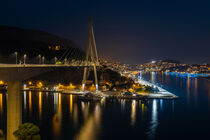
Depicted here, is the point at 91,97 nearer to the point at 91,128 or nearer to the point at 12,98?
the point at 91,128

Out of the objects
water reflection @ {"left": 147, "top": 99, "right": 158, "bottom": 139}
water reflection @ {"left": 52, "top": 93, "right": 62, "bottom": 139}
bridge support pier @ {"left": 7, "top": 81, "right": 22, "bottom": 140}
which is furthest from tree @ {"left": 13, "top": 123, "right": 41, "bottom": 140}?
water reflection @ {"left": 147, "top": 99, "right": 158, "bottom": 139}

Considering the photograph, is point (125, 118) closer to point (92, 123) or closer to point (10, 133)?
point (92, 123)

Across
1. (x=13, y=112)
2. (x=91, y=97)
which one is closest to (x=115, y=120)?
(x=91, y=97)

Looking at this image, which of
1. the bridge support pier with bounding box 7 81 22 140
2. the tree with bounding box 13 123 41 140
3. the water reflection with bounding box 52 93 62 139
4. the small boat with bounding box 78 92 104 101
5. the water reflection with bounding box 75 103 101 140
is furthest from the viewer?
the small boat with bounding box 78 92 104 101

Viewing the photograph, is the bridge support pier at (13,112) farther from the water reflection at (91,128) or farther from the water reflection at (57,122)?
the water reflection at (91,128)

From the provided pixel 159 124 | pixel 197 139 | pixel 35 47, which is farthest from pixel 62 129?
pixel 35 47

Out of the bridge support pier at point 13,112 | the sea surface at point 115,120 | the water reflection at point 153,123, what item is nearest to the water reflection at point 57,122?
the sea surface at point 115,120

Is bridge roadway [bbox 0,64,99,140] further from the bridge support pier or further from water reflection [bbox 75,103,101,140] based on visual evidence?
water reflection [bbox 75,103,101,140]
